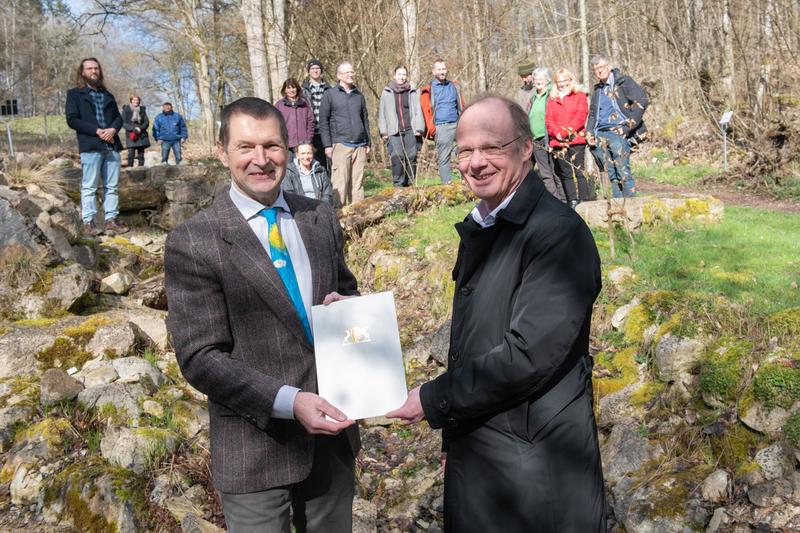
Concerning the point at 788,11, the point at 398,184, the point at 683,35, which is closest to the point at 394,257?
the point at 398,184

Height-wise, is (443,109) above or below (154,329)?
above

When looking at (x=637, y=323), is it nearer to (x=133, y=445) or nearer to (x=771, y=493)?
(x=771, y=493)

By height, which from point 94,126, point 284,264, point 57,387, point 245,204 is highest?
point 94,126

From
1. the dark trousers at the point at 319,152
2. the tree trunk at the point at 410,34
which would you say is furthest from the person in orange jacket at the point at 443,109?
the tree trunk at the point at 410,34

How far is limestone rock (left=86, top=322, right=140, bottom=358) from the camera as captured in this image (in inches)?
231

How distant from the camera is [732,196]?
1134 cm

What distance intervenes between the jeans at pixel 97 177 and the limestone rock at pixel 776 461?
27.0 ft

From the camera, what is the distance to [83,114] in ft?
26.7

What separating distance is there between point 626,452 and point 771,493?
0.85 meters

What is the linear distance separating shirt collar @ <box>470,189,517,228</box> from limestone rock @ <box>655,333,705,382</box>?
8.85 ft

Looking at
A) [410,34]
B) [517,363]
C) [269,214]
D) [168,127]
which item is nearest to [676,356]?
[517,363]

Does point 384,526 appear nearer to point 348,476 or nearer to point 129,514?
point 129,514

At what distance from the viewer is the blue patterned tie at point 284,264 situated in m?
2.22

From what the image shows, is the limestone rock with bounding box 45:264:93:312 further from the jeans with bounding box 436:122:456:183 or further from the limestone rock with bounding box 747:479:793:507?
the limestone rock with bounding box 747:479:793:507
